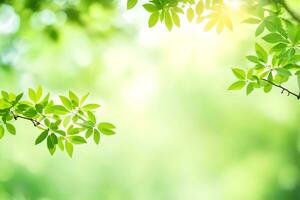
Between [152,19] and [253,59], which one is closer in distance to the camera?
[253,59]

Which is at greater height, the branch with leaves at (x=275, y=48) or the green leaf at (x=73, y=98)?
the green leaf at (x=73, y=98)

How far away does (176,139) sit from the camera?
1328cm

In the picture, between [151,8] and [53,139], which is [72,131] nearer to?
[53,139]

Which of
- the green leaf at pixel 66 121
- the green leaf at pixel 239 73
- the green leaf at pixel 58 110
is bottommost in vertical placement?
the green leaf at pixel 239 73

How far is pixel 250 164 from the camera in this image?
1297 cm

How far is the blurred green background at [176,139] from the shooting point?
11219 mm

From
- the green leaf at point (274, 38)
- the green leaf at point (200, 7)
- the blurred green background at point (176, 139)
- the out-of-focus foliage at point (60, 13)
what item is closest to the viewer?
the green leaf at point (274, 38)

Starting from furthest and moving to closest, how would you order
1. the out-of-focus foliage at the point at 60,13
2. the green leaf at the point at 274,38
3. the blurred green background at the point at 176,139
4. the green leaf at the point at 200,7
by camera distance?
1. the blurred green background at the point at 176,139
2. the out-of-focus foliage at the point at 60,13
3. the green leaf at the point at 200,7
4. the green leaf at the point at 274,38

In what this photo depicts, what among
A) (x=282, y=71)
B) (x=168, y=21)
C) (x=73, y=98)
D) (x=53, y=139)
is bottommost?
(x=282, y=71)

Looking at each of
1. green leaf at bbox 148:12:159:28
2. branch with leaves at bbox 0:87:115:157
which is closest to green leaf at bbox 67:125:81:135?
branch with leaves at bbox 0:87:115:157

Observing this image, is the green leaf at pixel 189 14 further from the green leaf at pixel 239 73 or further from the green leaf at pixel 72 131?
the green leaf at pixel 72 131

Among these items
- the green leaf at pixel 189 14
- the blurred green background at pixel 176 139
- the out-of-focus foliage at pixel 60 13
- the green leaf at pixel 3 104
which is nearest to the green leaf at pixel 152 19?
the green leaf at pixel 189 14

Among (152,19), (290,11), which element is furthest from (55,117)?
(290,11)

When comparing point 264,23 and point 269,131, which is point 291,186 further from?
point 264,23
